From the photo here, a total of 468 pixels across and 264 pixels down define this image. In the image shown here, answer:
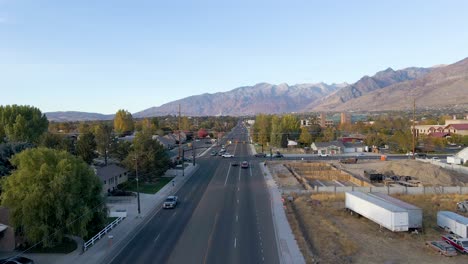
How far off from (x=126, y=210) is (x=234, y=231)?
13904 millimetres

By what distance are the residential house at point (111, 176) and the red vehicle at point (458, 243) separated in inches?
1437

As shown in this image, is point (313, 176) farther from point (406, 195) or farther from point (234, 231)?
point (234, 231)

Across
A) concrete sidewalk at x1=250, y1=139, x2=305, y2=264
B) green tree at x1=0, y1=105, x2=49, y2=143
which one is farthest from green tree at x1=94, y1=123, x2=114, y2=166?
concrete sidewalk at x1=250, y1=139, x2=305, y2=264

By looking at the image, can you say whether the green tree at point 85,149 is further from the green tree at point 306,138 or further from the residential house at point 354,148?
the residential house at point 354,148

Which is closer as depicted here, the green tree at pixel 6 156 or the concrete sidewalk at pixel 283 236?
the concrete sidewalk at pixel 283 236

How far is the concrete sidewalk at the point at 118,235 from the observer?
2623 cm

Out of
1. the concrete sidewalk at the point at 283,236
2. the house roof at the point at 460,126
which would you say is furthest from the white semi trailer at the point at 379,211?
the house roof at the point at 460,126

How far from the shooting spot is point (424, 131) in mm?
128125

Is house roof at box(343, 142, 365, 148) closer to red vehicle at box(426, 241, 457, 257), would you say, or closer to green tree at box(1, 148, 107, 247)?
red vehicle at box(426, 241, 457, 257)

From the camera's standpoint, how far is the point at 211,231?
3175 centimetres

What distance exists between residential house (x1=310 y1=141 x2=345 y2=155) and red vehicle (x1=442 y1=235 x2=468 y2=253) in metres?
65.3

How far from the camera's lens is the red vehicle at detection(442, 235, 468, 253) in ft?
87.8

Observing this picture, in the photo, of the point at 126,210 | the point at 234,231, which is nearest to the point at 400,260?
the point at 234,231

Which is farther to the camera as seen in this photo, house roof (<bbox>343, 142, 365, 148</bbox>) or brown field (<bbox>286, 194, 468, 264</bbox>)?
house roof (<bbox>343, 142, 365, 148</bbox>)
